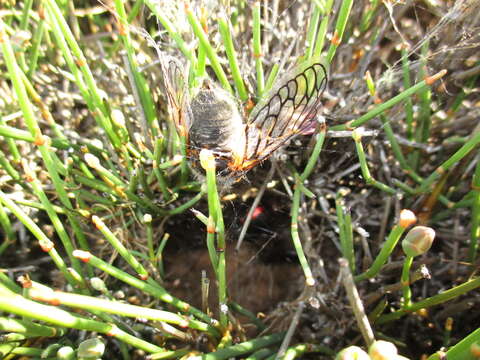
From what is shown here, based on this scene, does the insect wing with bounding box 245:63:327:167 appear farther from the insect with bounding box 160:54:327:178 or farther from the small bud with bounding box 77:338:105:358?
the small bud with bounding box 77:338:105:358

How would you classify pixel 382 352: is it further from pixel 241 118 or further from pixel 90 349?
pixel 241 118

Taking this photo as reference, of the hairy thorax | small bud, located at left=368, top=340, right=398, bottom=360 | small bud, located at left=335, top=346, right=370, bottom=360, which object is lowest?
small bud, located at left=335, top=346, right=370, bottom=360

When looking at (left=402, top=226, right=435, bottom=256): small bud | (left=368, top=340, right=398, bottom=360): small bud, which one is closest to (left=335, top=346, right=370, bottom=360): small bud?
(left=368, top=340, right=398, bottom=360): small bud

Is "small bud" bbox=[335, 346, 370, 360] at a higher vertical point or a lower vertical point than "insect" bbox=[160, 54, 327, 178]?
lower

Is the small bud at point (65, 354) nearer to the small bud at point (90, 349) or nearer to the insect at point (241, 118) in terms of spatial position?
the small bud at point (90, 349)

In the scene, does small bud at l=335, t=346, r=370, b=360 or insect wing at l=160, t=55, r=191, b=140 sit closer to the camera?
small bud at l=335, t=346, r=370, b=360

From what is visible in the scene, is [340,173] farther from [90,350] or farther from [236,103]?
[90,350]

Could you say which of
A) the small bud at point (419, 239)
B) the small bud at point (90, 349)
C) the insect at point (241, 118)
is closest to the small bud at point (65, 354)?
the small bud at point (90, 349)
